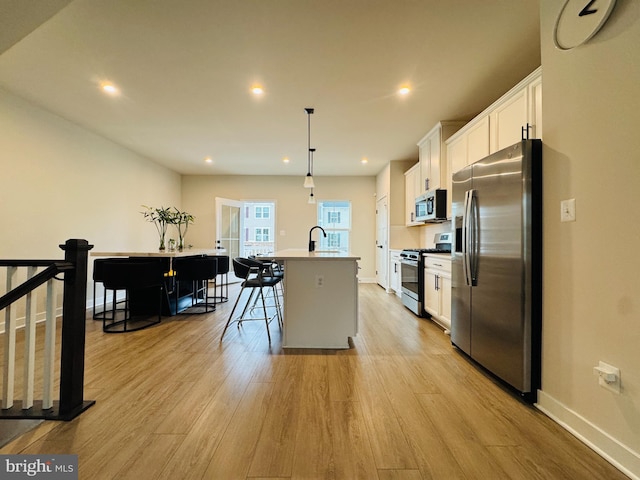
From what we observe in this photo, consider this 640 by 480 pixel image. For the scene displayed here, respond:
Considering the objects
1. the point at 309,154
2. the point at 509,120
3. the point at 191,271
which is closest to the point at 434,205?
the point at 509,120

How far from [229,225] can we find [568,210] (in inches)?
241

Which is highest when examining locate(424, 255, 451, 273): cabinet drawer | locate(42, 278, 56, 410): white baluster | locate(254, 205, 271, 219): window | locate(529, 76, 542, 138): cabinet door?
locate(529, 76, 542, 138): cabinet door

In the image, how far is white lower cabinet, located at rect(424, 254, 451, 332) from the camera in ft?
10.3

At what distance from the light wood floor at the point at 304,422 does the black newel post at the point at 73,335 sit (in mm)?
100

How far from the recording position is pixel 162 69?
2701 mm

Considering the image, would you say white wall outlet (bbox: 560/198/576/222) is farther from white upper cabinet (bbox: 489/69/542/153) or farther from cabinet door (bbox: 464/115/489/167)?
cabinet door (bbox: 464/115/489/167)

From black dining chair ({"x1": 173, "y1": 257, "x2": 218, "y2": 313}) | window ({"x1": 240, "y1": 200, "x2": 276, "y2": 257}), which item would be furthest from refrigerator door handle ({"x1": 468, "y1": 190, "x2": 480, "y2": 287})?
window ({"x1": 240, "y1": 200, "x2": 276, "y2": 257})

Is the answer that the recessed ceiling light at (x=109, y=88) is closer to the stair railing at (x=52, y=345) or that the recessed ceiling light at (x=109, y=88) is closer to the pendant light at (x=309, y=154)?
the pendant light at (x=309, y=154)

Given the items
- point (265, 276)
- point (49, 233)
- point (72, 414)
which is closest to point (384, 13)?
point (265, 276)

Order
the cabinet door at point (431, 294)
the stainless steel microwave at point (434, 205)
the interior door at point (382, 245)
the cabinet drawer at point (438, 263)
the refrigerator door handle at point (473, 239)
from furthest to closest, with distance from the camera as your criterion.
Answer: the interior door at point (382, 245) → the stainless steel microwave at point (434, 205) → the cabinet door at point (431, 294) → the cabinet drawer at point (438, 263) → the refrigerator door handle at point (473, 239)

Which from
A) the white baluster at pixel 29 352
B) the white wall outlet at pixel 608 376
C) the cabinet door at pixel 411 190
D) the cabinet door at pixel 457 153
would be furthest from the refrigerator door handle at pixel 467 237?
the white baluster at pixel 29 352

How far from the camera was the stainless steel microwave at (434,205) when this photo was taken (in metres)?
3.96

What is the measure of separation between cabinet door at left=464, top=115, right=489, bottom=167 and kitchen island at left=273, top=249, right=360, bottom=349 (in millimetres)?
1775

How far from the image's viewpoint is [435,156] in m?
4.18
